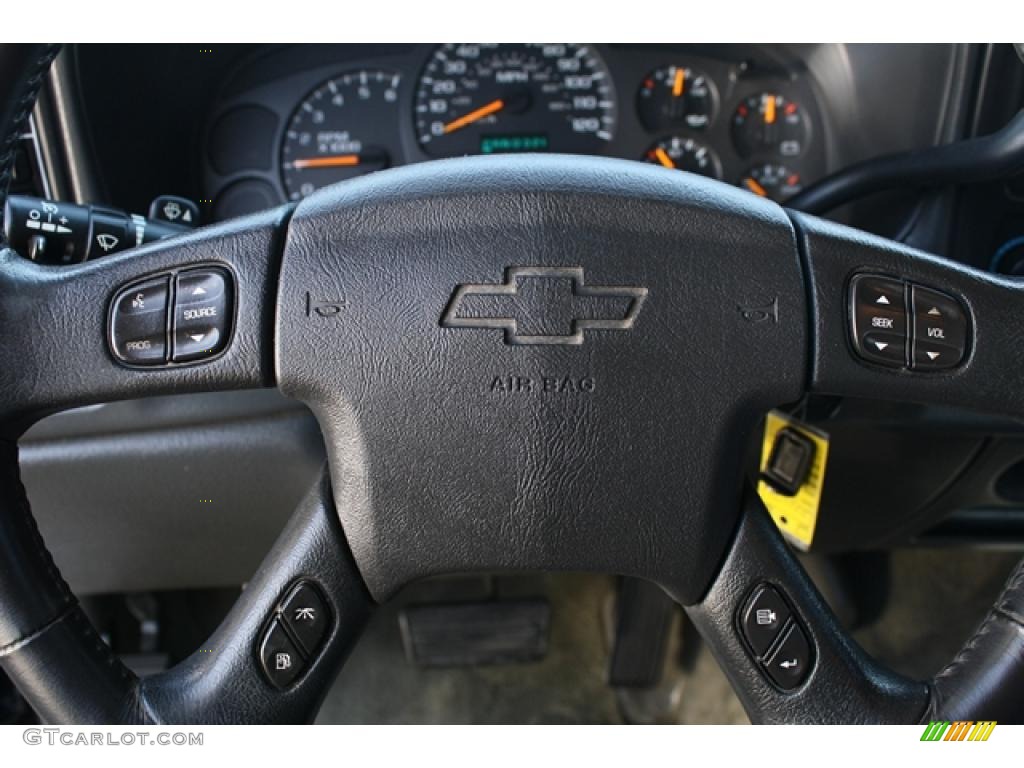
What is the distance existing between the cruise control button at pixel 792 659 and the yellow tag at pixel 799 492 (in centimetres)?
40

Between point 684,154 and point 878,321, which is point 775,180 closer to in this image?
point 684,154

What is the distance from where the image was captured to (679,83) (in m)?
1.33

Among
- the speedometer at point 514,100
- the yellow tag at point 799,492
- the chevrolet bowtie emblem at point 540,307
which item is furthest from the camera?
the speedometer at point 514,100

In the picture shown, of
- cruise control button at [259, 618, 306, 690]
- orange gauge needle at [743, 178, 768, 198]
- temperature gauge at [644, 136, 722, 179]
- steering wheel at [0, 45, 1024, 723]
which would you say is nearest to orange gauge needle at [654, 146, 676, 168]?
temperature gauge at [644, 136, 722, 179]

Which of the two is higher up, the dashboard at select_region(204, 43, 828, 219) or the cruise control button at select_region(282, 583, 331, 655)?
the dashboard at select_region(204, 43, 828, 219)

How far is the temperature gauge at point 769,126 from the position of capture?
Result: 4.39 ft

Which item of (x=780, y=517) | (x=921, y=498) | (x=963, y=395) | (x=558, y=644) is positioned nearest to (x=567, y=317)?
(x=963, y=395)

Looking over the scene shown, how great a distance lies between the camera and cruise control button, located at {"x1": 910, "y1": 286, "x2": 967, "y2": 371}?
2.30 ft

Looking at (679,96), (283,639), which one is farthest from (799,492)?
(283,639)

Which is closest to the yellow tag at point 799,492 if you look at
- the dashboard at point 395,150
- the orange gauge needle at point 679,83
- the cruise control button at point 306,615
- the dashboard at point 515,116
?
the dashboard at point 395,150

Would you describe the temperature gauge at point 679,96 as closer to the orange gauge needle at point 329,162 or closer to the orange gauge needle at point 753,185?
the orange gauge needle at point 753,185

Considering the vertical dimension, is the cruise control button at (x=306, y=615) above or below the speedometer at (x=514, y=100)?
below

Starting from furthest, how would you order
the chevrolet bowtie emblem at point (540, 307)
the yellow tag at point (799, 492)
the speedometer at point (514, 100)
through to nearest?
the speedometer at point (514, 100)
the yellow tag at point (799, 492)
the chevrolet bowtie emblem at point (540, 307)
